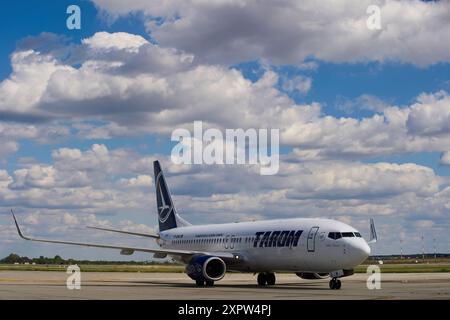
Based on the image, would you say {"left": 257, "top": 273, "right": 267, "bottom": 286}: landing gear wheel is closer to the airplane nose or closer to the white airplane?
the white airplane

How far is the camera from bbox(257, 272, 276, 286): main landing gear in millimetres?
45719

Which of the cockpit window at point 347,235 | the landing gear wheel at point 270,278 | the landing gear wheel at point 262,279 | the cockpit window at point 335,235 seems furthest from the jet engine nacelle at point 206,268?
the cockpit window at point 347,235

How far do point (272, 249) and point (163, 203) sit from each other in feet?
75.6

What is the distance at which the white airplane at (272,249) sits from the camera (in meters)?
37.6

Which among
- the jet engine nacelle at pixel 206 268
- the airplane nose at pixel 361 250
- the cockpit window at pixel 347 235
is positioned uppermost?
the cockpit window at pixel 347 235

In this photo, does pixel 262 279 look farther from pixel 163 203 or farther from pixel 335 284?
pixel 163 203

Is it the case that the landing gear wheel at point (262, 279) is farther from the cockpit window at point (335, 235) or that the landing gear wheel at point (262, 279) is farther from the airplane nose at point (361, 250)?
the airplane nose at point (361, 250)

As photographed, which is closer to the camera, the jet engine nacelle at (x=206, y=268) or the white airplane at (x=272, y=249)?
the white airplane at (x=272, y=249)
